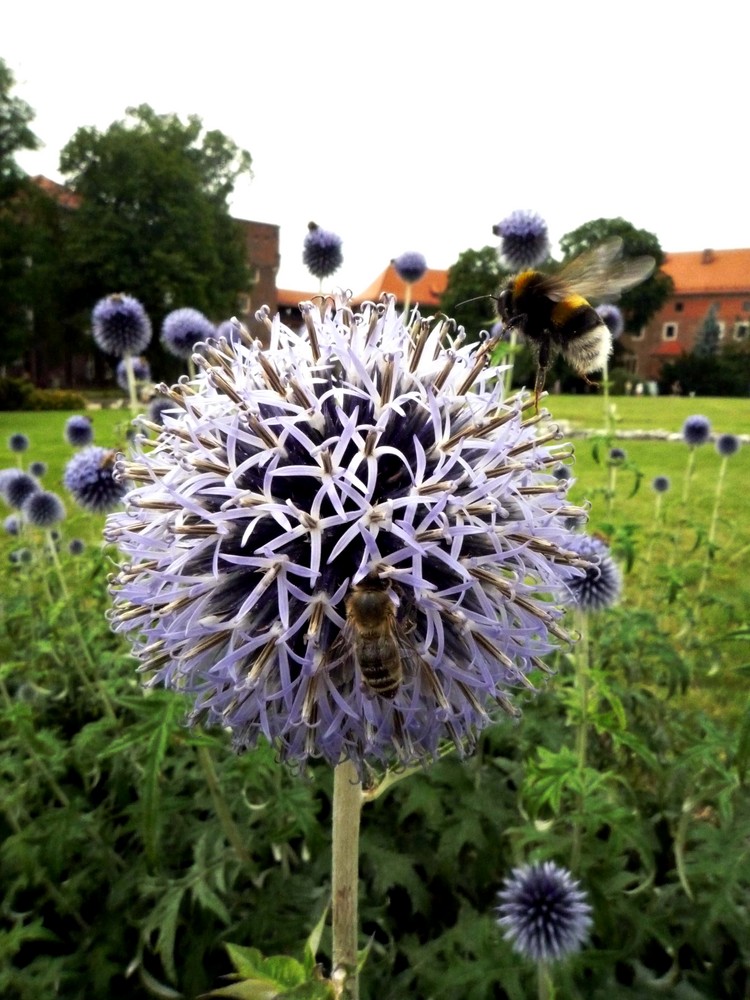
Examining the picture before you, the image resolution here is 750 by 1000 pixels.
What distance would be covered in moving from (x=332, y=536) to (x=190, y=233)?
3476cm

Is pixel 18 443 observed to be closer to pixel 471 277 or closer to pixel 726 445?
pixel 726 445

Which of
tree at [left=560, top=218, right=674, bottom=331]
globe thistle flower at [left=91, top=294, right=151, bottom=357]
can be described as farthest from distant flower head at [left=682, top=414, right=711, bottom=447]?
tree at [left=560, top=218, right=674, bottom=331]

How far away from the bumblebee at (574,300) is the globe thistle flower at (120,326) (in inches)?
109

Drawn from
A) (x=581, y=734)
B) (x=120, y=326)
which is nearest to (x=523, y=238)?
(x=120, y=326)

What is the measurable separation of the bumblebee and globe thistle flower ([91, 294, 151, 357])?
2.76 metres

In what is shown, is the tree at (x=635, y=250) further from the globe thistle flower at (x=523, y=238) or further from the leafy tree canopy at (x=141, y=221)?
the globe thistle flower at (x=523, y=238)

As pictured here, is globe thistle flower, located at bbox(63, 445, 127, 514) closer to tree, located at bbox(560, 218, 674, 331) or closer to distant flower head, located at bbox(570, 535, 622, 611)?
distant flower head, located at bbox(570, 535, 622, 611)

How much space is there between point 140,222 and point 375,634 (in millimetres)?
35373

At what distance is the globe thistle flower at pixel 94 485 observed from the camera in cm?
360

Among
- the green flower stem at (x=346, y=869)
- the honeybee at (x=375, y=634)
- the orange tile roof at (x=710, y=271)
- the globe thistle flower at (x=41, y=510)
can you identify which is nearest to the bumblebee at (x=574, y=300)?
the honeybee at (x=375, y=634)

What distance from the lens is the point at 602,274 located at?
226cm

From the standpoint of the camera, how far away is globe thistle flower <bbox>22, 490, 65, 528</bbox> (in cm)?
410

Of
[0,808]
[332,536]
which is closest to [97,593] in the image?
[0,808]

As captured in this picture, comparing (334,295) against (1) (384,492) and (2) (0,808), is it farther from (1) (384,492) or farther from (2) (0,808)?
(2) (0,808)
